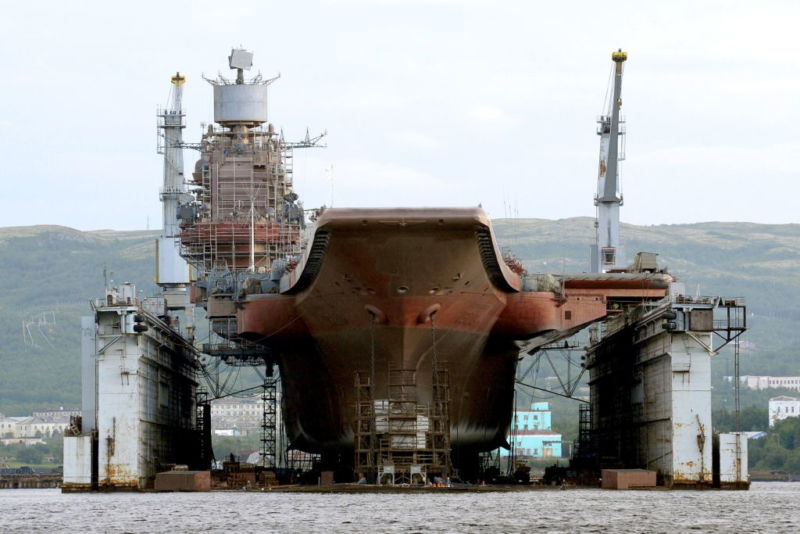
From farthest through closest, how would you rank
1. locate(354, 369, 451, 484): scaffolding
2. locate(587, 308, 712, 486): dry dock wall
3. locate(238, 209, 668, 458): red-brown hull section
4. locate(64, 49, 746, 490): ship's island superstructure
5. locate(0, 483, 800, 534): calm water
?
locate(587, 308, 712, 486): dry dock wall → locate(354, 369, 451, 484): scaffolding → locate(64, 49, 746, 490): ship's island superstructure → locate(238, 209, 668, 458): red-brown hull section → locate(0, 483, 800, 534): calm water

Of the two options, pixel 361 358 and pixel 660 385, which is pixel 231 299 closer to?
pixel 361 358

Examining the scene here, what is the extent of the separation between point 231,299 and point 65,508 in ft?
53.9

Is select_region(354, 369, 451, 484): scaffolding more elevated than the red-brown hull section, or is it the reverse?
the red-brown hull section

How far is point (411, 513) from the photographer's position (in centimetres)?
5247

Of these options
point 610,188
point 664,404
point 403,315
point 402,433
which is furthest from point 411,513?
point 610,188

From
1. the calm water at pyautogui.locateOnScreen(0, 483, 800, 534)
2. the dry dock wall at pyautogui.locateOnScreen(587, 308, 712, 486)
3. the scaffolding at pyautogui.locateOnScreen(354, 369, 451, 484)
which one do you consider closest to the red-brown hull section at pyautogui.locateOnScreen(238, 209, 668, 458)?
the scaffolding at pyautogui.locateOnScreen(354, 369, 451, 484)

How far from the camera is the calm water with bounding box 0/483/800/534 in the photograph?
4728cm

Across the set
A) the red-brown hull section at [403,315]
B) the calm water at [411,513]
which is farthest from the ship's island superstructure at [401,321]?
the calm water at [411,513]

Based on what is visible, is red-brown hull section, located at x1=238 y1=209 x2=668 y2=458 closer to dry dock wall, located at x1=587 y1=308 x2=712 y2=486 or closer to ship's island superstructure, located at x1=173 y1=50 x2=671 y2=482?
ship's island superstructure, located at x1=173 y1=50 x2=671 y2=482

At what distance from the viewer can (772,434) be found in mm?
156875

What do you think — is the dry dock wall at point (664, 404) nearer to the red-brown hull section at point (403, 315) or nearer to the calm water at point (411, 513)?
the calm water at point (411, 513)

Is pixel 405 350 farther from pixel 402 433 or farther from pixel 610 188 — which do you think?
pixel 610 188

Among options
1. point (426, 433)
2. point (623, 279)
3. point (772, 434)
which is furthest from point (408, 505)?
point (772, 434)

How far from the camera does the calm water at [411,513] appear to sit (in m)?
47.3
